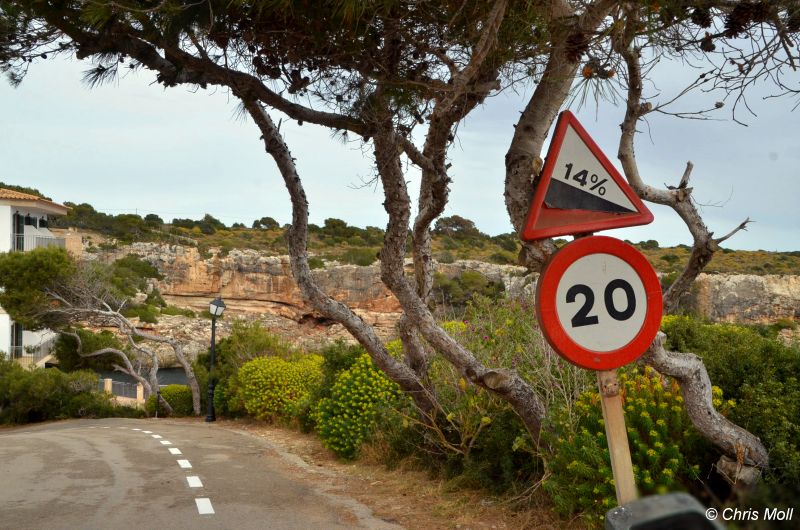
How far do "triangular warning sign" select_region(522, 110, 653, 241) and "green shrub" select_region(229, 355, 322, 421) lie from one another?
14.2 m

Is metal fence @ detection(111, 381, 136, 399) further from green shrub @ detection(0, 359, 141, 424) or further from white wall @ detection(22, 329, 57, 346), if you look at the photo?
white wall @ detection(22, 329, 57, 346)

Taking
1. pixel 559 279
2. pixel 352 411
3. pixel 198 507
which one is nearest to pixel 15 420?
pixel 352 411

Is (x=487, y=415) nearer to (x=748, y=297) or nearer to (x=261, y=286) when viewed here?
(x=748, y=297)

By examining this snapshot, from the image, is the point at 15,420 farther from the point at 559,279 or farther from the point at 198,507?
the point at 559,279

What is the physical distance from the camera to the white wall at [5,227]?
131 ft

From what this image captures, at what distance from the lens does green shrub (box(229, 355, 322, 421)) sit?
18.1 meters

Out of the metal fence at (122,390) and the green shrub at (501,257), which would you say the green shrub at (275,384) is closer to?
the metal fence at (122,390)

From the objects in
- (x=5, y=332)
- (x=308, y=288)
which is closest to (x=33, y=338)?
(x=5, y=332)

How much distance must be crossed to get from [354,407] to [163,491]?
133 inches

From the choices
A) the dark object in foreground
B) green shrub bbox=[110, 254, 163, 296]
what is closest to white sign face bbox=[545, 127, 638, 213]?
the dark object in foreground

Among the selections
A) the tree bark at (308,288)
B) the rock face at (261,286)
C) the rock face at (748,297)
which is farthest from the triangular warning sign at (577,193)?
the rock face at (261,286)

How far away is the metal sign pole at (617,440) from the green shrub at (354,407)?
24.3 feet

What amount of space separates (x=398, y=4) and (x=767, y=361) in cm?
402

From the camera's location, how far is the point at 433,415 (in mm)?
8797
